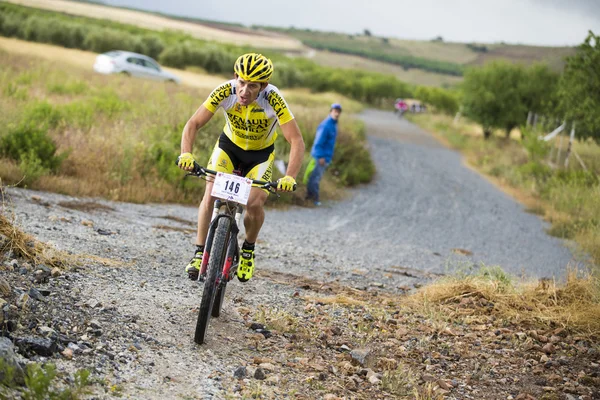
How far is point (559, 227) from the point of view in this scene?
55.7 ft

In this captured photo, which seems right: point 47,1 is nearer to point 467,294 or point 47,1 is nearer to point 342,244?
point 342,244

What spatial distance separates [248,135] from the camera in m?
6.39

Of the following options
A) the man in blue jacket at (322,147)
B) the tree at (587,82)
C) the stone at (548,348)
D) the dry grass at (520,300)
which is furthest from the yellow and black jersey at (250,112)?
the tree at (587,82)

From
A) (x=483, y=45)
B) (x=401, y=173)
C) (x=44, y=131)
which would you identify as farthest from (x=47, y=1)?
(x=483, y=45)

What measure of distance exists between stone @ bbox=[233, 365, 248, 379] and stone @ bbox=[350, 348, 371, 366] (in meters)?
1.16

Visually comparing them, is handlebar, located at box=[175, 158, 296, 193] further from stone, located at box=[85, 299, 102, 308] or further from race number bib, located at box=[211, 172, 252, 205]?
stone, located at box=[85, 299, 102, 308]

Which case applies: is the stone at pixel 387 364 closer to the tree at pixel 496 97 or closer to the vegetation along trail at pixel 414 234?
the vegetation along trail at pixel 414 234

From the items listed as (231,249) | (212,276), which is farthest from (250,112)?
(212,276)

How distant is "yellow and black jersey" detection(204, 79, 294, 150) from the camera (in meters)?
6.20

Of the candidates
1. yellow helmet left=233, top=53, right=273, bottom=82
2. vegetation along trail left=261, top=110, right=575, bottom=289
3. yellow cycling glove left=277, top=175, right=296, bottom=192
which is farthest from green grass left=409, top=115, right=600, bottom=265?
yellow helmet left=233, top=53, right=273, bottom=82

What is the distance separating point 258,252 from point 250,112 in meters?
4.31

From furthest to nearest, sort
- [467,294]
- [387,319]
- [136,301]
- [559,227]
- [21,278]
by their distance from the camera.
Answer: [559,227] < [467,294] < [387,319] < [136,301] < [21,278]

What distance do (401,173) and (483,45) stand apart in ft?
610

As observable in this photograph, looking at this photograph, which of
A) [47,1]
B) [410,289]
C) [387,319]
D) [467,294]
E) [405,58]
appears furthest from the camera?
[405,58]
